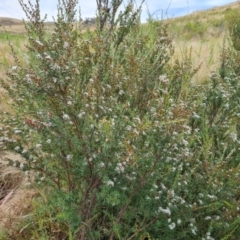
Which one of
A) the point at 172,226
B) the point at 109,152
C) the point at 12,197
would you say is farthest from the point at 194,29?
the point at 109,152

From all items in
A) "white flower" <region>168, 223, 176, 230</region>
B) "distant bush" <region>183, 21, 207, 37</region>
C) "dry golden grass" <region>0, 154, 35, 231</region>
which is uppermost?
"white flower" <region>168, 223, 176, 230</region>

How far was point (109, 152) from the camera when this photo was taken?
2.59m

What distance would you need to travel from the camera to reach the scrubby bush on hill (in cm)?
257

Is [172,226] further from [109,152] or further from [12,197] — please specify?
[12,197]

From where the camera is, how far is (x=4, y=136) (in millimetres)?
3061

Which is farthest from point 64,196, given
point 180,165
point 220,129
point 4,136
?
point 220,129

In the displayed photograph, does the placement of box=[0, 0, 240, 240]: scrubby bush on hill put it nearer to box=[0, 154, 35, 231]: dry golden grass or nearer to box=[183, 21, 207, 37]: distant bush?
box=[0, 154, 35, 231]: dry golden grass

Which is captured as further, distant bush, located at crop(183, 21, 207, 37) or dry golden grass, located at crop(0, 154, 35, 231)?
distant bush, located at crop(183, 21, 207, 37)

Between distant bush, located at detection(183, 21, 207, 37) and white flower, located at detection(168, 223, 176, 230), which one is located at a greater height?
white flower, located at detection(168, 223, 176, 230)

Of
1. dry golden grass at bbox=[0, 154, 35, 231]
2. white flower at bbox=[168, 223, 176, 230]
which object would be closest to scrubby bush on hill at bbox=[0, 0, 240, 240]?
white flower at bbox=[168, 223, 176, 230]

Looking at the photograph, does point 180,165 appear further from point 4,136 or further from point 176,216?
point 4,136

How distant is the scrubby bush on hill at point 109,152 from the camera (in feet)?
8.43

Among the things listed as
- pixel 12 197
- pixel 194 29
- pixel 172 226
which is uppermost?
pixel 172 226

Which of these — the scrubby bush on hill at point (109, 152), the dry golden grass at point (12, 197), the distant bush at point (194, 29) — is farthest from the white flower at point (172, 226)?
the distant bush at point (194, 29)
